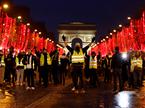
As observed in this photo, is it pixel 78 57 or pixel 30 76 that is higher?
pixel 78 57

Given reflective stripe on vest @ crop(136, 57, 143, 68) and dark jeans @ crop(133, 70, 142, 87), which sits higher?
reflective stripe on vest @ crop(136, 57, 143, 68)

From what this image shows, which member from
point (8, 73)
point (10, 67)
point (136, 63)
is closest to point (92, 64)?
point (136, 63)

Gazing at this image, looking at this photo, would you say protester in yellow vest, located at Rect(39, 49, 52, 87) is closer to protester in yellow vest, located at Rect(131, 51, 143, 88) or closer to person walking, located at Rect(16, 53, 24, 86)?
person walking, located at Rect(16, 53, 24, 86)

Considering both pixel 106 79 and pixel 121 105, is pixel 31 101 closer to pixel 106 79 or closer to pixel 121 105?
pixel 121 105

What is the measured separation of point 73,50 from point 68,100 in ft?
14.9

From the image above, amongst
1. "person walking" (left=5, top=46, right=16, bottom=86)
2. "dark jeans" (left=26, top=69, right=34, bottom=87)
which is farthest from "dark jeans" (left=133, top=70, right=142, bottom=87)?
"person walking" (left=5, top=46, right=16, bottom=86)

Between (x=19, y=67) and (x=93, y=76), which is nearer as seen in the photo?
(x=93, y=76)

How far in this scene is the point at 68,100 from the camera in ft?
65.2

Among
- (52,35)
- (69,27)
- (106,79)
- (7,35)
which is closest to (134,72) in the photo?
(106,79)

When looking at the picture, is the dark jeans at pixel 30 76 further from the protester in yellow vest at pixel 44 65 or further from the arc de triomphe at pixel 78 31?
the arc de triomphe at pixel 78 31

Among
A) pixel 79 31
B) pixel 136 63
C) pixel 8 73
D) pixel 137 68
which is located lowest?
pixel 8 73

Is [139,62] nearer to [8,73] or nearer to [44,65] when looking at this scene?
[44,65]

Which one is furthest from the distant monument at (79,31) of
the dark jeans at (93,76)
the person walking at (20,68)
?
the dark jeans at (93,76)

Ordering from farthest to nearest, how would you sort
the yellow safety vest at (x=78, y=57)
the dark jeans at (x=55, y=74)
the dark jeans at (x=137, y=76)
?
the dark jeans at (x=55, y=74) < the dark jeans at (x=137, y=76) < the yellow safety vest at (x=78, y=57)
